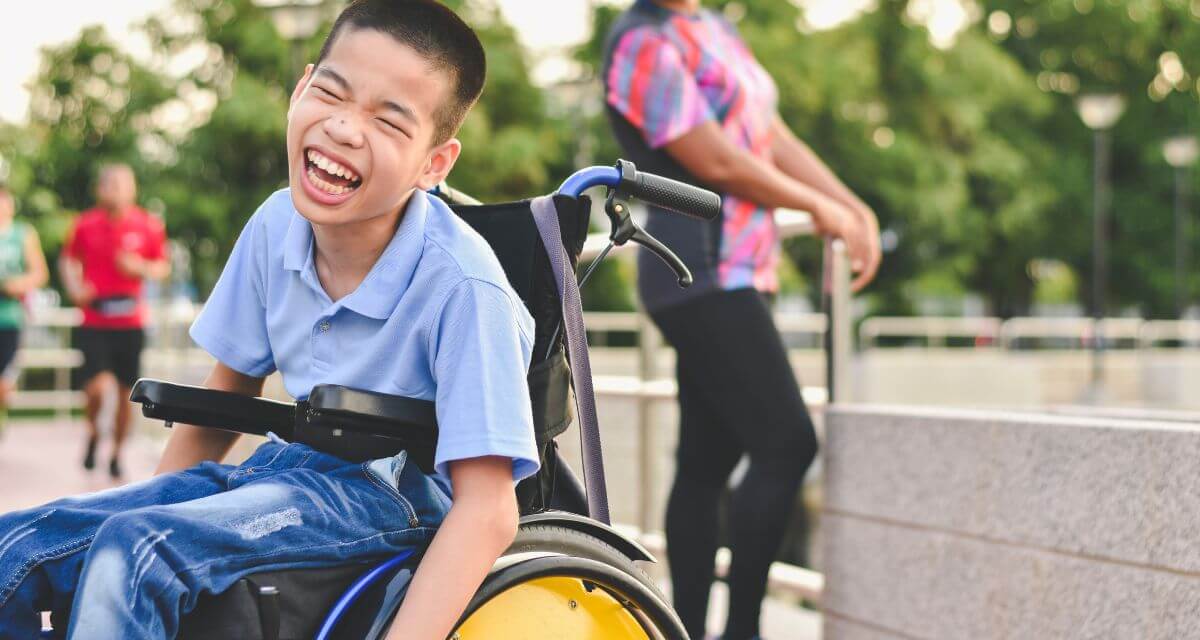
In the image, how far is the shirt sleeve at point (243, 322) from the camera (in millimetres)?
2018

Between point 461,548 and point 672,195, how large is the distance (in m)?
0.60

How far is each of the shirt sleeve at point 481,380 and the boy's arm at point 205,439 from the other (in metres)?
0.46

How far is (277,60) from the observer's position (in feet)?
77.7

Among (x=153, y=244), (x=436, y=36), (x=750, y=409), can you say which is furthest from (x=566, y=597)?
(x=153, y=244)

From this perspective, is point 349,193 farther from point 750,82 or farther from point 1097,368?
point 1097,368

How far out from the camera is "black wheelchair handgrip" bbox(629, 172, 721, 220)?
1.90m

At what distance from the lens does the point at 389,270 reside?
5.89ft

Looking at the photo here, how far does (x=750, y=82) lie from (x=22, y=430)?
435 inches

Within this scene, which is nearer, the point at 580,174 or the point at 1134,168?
the point at 580,174

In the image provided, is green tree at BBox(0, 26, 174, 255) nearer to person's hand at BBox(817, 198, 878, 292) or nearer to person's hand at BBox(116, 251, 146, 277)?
person's hand at BBox(116, 251, 146, 277)

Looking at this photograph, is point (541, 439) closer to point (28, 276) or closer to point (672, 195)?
point (672, 195)

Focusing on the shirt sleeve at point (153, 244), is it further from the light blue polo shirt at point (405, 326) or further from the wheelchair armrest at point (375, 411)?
the wheelchair armrest at point (375, 411)

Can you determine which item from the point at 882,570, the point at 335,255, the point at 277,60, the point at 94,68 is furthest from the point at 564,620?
the point at 94,68

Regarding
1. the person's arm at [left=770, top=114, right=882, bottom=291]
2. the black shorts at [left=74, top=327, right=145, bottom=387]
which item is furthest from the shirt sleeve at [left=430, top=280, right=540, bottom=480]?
the black shorts at [left=74, top=327, right=145, bottom=387]
